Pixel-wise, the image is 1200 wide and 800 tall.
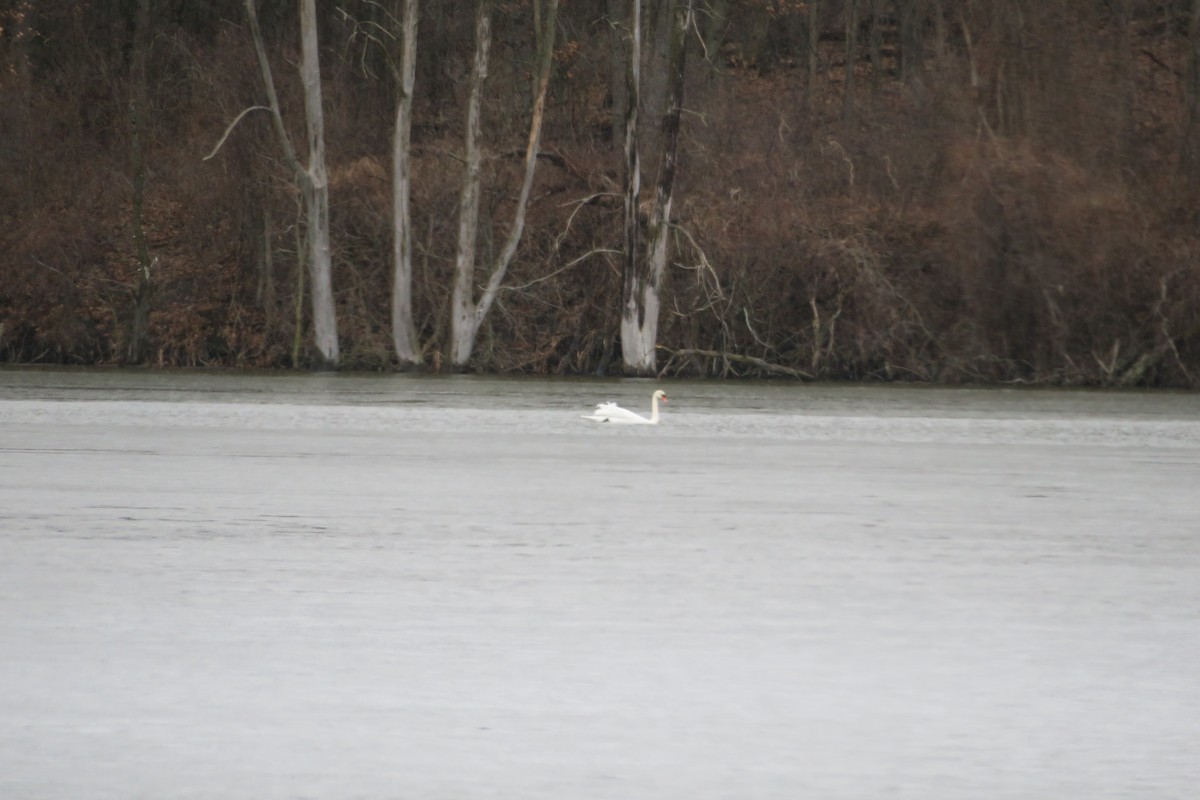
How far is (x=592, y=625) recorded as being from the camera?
334 inches

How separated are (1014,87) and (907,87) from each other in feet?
15.0

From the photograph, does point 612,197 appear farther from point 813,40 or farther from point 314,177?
point 813,40

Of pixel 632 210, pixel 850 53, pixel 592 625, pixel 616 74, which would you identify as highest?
pixel 850 53

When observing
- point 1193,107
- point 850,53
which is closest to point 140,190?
point 850,53

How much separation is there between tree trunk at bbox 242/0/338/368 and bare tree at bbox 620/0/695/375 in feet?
19.1

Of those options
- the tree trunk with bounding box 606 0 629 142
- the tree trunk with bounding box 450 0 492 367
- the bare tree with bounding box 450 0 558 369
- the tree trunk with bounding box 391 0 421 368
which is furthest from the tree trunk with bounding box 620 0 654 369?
the tree trunk with bounding box 391 0 421 368

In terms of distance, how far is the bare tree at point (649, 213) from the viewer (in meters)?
36.8

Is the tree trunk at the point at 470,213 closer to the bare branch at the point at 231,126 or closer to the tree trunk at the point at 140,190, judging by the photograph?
the bare branch at the point at 231,126

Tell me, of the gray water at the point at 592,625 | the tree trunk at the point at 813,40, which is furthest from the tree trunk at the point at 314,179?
the gray water at the point at 592,625

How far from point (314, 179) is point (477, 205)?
322cm

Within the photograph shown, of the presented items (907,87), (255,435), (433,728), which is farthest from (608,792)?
(907,87)

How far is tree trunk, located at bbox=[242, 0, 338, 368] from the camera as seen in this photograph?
1503 inches

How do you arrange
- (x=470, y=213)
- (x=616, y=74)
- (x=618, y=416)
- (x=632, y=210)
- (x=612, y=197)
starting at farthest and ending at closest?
(x=616, y=74) → (x=612, y=197) → (x=470, y=213) → (x=632, y=210) → (x=618, y=416)

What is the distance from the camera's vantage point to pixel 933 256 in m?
35.9
